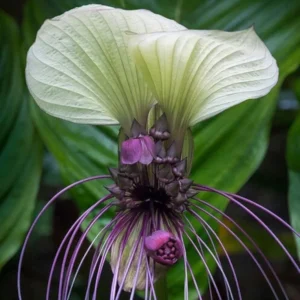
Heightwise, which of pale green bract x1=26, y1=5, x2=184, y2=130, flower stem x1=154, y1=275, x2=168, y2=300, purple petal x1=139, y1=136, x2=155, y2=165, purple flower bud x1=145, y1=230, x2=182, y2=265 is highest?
pale green bract x1=26, y1=5, x2=184, y2=130

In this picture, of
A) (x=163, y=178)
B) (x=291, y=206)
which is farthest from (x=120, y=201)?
(x=291, y=206)

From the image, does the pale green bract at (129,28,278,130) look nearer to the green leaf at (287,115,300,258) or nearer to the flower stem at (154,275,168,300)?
the flower stem at (154,275,168,300)

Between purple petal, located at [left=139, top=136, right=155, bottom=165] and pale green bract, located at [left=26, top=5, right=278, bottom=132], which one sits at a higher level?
pale green bract, located at [left=26, top=5, right=278, bottom=132]

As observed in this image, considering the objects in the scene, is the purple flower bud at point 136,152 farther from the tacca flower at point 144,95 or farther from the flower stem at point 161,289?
the flower stem at point 161,289

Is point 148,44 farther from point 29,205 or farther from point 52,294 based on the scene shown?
point 52,294

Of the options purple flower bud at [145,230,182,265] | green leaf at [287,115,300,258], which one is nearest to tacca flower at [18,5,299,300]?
purple flower bud at [145,230,182,265]

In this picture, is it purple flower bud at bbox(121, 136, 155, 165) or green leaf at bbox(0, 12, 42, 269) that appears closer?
purple flower bud at bbox(121, 136, 155, 165)
